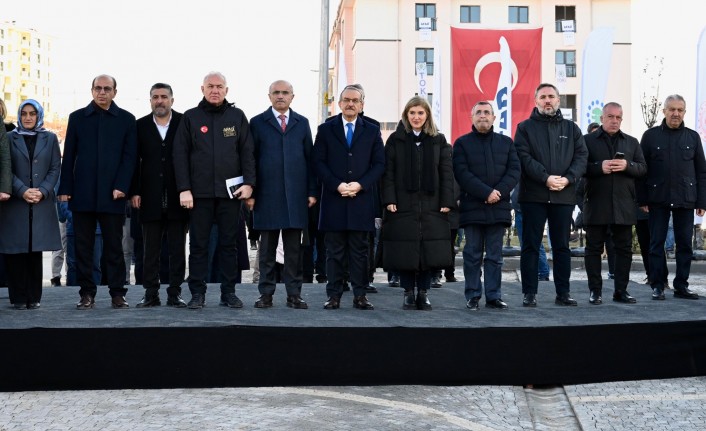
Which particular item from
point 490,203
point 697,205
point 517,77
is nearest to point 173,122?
point 490,203

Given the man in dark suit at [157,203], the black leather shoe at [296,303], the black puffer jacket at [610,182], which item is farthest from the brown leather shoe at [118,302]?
the black puffer jacket at [610,182]

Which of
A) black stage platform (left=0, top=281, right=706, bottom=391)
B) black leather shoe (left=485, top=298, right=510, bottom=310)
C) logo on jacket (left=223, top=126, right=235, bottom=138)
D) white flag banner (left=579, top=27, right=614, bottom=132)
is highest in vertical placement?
white flag banner (left=579, top=27, right=614, bottom=132)

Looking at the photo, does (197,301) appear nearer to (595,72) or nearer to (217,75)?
(217,75)

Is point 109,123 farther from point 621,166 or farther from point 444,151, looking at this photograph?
point 621,166

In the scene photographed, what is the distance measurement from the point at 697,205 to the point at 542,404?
12.5ft

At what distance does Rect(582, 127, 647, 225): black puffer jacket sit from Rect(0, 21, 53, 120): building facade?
13308 centimetres

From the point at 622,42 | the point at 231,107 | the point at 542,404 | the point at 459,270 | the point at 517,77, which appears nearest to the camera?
the point at 542,404

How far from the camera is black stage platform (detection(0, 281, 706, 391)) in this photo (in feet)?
23.4

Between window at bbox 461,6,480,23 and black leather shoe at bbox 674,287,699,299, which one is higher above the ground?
window at bbox 461,6,480,23

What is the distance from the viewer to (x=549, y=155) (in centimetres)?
907

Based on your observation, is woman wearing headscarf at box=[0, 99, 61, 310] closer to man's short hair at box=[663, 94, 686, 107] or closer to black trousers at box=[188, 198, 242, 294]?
black trousers at box=[188, 198, 242, 294]

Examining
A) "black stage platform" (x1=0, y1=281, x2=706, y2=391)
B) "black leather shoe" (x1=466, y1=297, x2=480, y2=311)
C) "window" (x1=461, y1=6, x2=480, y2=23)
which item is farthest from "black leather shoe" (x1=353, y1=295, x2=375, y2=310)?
"window" (x1=461, y1=6, x2=480, y2=23)

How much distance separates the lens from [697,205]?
996 centimetres

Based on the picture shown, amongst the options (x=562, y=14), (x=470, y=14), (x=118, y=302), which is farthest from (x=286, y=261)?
(x=562, y=14)
